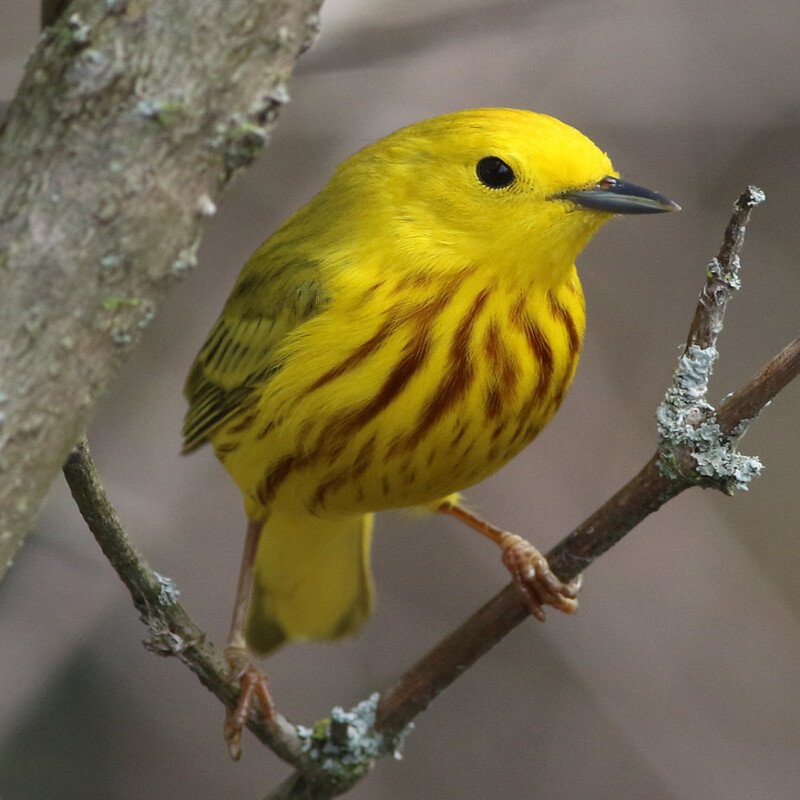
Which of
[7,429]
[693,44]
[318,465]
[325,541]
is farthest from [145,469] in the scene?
[7,429]

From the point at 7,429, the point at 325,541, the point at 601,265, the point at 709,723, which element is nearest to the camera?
the point at 7,429

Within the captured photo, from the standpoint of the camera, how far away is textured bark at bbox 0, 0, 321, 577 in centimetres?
128

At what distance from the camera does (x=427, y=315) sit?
9.03 feet

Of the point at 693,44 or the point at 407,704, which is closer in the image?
the point at 407,704

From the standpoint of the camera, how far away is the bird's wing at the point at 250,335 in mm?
2928

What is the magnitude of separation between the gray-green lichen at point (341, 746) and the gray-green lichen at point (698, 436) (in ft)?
3.10

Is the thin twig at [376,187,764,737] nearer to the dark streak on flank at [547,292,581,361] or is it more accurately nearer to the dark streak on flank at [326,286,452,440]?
the dark streak on flank at [326,286,452,440]

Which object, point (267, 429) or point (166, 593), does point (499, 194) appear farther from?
point (166, 593)

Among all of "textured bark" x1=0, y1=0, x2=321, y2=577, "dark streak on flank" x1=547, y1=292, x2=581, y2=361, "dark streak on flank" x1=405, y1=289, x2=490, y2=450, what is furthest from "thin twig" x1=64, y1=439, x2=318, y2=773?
"dark streak on flank" x1=547, y1=292, x2=581, y2=361

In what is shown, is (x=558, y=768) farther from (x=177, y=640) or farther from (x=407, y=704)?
(x=177, y=640)

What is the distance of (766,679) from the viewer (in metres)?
4.62

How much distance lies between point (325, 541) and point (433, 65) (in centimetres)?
228

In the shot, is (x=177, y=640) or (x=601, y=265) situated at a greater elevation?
(x=601, y=265)

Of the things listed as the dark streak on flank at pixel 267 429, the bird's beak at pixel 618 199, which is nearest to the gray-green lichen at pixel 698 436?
the bird's beak at pixel 618 199
